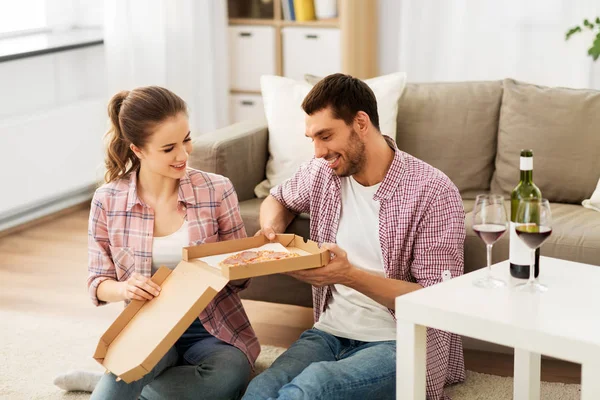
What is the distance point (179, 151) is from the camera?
7.57ft

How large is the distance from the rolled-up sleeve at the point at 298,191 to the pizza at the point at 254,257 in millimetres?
369

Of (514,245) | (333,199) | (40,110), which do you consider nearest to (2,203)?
(40,110)

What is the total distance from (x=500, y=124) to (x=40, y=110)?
2281mm

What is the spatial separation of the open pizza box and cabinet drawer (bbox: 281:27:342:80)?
2402 mm

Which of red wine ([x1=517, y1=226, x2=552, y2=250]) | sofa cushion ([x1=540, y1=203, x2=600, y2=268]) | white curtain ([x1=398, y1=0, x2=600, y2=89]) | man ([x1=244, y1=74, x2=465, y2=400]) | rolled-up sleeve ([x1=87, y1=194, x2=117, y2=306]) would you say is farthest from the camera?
white curtain ([x1=398, y1=0, x2=600, y2=89])

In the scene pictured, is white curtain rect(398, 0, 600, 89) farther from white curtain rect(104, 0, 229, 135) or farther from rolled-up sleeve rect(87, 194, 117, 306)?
rolled-up sleeve rect(87, 194, 117, 306)

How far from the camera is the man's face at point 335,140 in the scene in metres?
2.27

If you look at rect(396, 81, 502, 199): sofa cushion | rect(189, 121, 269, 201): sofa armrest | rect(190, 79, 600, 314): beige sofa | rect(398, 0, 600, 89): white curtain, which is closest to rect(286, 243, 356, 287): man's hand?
rect(190, 79, 600, 314): beige sofa

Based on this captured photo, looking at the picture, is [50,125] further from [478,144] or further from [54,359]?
[478,144]

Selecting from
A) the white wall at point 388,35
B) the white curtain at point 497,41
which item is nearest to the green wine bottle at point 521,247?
the white curtain at point 497,41

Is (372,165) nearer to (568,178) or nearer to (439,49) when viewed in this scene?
(568,178)

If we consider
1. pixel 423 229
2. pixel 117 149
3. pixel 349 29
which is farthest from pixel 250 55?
pixel 423 229

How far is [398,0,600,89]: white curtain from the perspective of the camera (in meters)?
4.12

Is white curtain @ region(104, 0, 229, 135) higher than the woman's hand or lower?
higher
